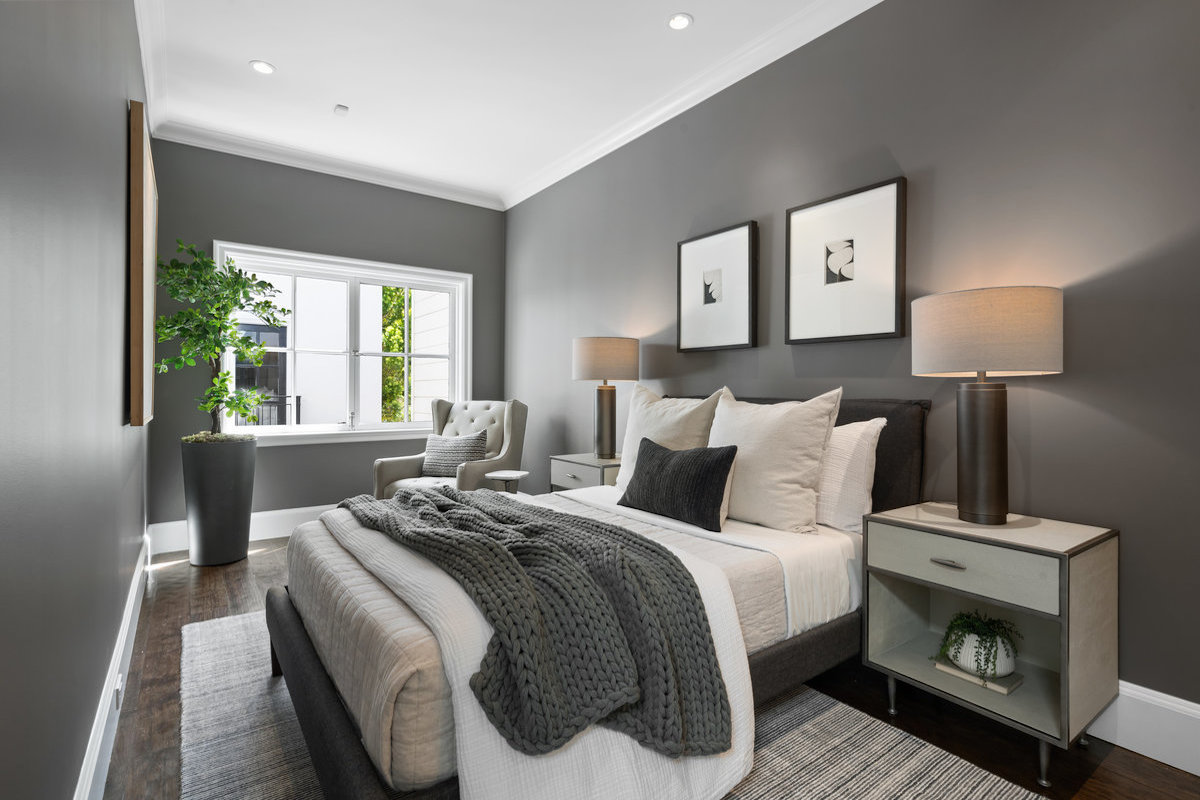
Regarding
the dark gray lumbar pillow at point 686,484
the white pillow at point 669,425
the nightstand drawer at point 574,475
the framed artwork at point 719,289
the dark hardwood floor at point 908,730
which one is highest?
the framed artwork at point 719,289

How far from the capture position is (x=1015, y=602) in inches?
67.5

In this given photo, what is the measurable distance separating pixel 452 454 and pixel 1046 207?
338cm

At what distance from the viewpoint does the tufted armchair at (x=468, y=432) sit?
389cm

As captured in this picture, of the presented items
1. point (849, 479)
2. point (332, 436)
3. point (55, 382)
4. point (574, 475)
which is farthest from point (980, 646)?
point (332, 436)

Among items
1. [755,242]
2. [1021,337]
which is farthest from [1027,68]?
[755,242]

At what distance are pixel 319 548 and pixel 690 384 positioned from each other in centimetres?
214

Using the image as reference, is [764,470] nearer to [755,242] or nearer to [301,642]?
[755,242]

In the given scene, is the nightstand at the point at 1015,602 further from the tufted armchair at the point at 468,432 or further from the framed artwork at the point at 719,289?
the tufted armchair at the point at 468,432

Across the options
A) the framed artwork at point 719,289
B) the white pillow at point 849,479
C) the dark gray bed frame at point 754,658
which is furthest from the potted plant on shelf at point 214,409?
the white pillow at point 849,479

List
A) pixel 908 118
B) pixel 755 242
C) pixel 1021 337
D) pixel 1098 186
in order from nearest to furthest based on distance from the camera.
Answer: pixel 1021 337 → pixel 1098 186 → pixel 908 118 → pixel 755 242

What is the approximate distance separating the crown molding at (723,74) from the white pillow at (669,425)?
1.66m

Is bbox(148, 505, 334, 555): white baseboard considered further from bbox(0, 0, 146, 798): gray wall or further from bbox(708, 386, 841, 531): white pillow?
bbox(708, 386, 841, 531): white pillow

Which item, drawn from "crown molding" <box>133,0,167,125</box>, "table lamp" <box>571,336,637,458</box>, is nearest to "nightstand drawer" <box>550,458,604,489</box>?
"table lamp" <box>571,336,637,458</box>

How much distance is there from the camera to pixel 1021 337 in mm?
1808
